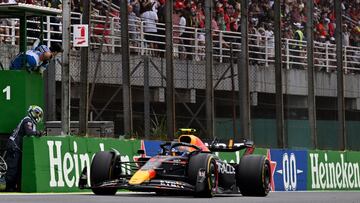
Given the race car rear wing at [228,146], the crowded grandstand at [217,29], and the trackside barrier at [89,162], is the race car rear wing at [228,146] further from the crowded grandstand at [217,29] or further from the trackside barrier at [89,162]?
the crowded grandstand at [217,29]

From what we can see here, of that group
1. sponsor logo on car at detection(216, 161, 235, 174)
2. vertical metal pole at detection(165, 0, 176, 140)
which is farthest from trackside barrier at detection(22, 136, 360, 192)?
sponsor logo on car at detection(216, 161, 235, 174)

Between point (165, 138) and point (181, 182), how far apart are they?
802 cm

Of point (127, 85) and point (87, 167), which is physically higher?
point (127, 85)

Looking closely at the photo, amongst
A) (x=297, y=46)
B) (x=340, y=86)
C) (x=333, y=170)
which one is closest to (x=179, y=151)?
(x=333, y=170)

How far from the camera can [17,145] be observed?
61.9 feet

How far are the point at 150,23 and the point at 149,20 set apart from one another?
653mm

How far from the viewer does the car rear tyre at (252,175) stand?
18.8 m

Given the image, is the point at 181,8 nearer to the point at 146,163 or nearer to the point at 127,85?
the point at 127,85

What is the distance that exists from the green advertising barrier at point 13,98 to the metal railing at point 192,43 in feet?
20.1

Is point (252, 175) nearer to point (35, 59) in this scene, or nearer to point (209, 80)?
point (35, 59)

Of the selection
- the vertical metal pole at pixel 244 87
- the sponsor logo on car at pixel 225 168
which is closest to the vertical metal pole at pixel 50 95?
the vertical metal pole at pixel 244 87

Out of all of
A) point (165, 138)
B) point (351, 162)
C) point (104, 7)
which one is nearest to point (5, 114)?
point (165, 138)

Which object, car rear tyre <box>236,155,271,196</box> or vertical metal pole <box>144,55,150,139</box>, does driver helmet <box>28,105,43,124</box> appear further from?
vertical metal pole <box>144,55,150,139</box>

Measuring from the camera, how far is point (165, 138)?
2542cm
